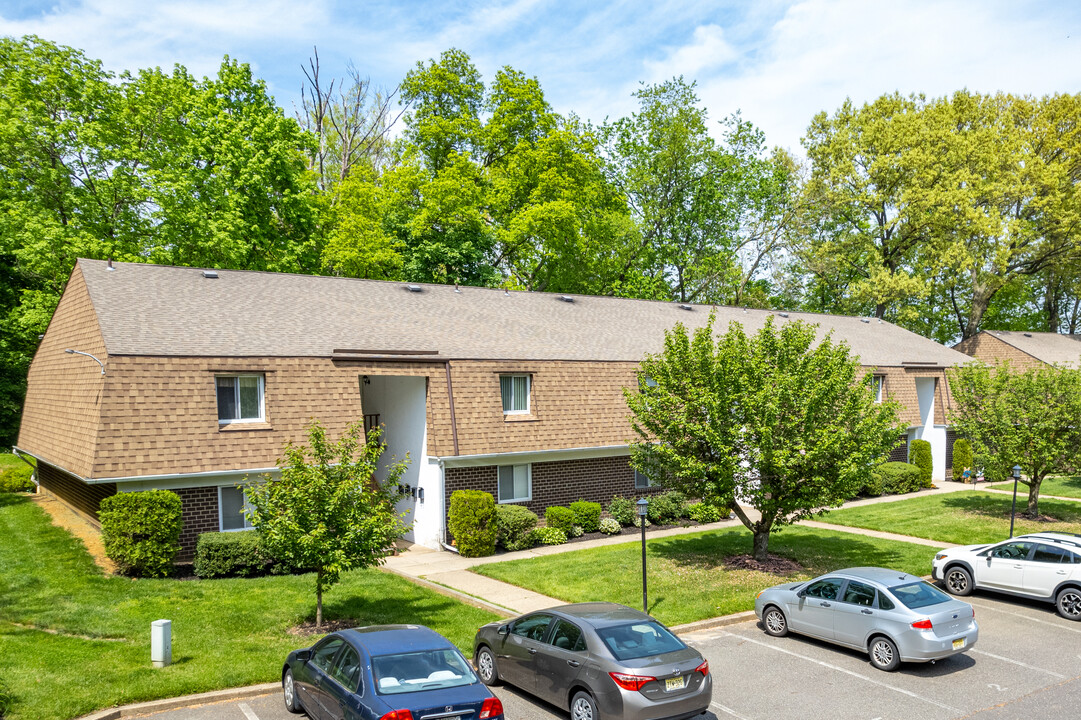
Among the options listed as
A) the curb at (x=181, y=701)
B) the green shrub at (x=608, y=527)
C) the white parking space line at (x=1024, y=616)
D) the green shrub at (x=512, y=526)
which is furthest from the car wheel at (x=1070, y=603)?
the curb at (x=181, y=701)

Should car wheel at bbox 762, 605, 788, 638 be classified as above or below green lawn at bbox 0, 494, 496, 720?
below

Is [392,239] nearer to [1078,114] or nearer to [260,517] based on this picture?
[260,517]

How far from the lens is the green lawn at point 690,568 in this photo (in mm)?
16516

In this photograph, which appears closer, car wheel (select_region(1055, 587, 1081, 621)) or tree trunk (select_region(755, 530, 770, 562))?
car wheel (select_region(1055, 587, 1081, 621))

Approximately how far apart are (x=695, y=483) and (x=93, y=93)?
31.5 m

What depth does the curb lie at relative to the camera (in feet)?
33.9

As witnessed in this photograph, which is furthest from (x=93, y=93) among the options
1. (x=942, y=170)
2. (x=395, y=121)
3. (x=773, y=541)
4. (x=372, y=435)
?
(x=942, y=170)

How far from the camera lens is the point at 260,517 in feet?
44.0

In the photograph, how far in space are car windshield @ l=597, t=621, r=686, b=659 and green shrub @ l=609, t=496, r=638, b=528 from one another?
45.7 feet

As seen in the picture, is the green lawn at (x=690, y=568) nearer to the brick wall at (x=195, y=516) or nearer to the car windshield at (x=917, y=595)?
the car windshield at (x=917, y=595)

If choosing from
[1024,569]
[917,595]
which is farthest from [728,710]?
[1024,569]

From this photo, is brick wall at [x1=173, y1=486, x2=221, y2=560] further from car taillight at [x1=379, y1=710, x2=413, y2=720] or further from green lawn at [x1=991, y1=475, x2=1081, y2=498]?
green lawn at [x1=991, y1=475, x2=1081, y2=498]

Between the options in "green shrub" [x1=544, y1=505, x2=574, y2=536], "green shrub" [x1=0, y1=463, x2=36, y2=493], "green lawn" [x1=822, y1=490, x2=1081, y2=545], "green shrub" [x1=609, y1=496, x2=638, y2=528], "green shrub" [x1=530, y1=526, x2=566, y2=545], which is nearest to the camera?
"green shrub" [x1=530, y1=526, x2=566, y2=545]

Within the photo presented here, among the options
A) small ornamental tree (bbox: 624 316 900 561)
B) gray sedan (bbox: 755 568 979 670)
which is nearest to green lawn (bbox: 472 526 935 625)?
small ornamental tree (bbox: 624 316 900 561)
